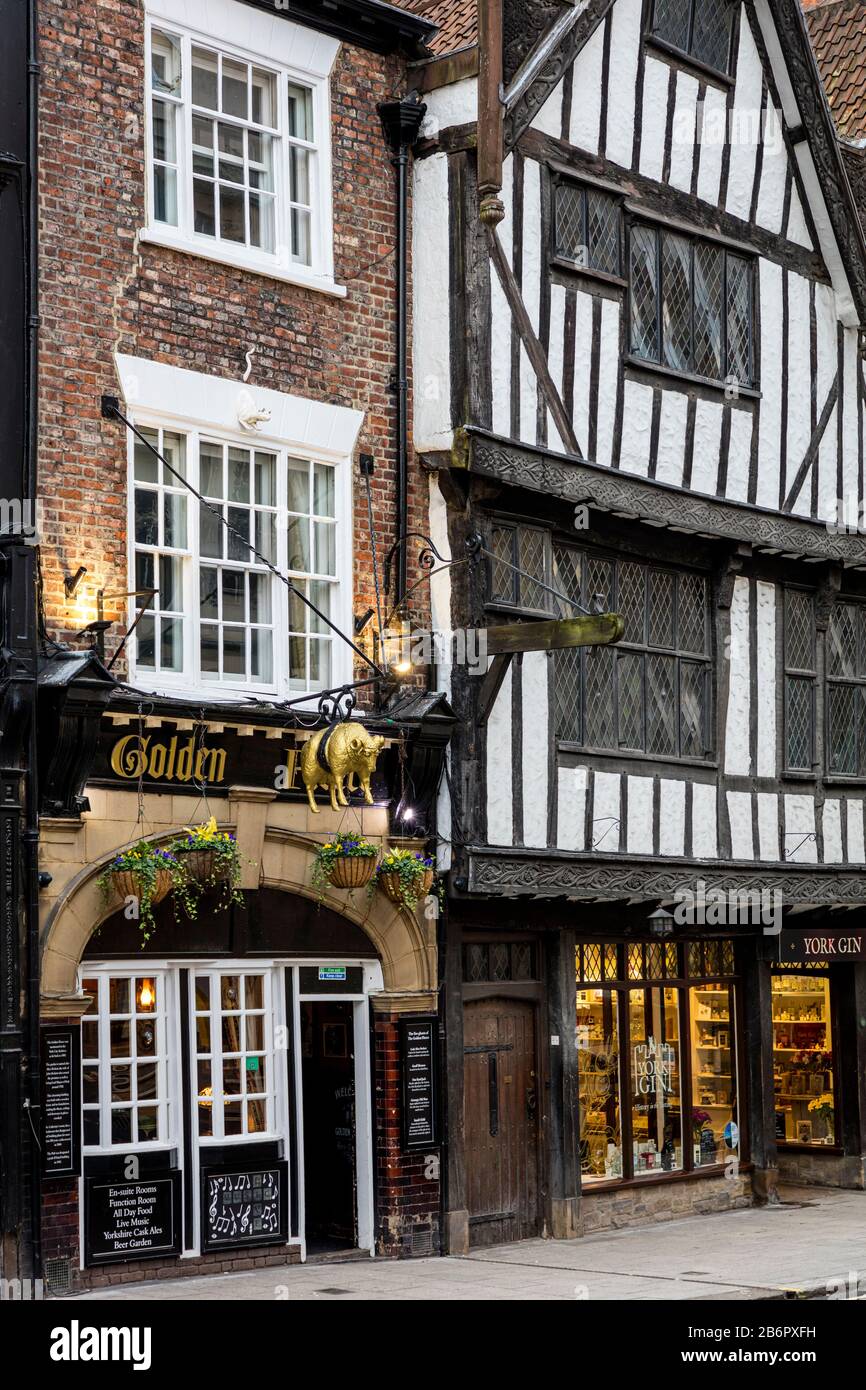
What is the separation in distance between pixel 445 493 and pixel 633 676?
107 inches

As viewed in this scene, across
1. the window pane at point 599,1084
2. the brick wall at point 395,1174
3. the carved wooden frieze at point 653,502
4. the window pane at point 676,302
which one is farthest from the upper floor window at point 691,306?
the brick wall at point 395,1174

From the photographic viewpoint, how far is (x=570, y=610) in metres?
16.2

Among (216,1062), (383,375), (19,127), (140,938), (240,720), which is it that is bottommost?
(216,1062)

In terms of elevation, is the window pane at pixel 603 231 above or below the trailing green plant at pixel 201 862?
above

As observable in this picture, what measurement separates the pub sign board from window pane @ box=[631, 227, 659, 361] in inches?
221

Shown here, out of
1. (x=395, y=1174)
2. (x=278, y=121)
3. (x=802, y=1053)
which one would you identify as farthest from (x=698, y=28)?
(x=395, y=1174)

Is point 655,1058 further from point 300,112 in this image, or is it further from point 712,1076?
point 300,112

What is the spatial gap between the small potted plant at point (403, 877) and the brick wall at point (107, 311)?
1.94 m

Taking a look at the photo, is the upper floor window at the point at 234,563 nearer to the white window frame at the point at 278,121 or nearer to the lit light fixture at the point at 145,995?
the white window frame at the point at 278,121

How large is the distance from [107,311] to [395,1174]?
6672mm

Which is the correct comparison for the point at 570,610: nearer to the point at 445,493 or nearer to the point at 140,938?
the point at 445,493

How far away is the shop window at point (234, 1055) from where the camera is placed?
44.4 ft
